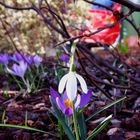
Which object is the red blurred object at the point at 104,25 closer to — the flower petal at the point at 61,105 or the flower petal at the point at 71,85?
the flower petal at the point at 61,105

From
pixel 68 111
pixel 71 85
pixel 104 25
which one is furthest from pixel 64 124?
pixel 104 25

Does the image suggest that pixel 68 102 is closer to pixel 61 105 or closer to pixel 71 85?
pixel 61 105

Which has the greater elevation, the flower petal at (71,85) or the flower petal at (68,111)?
the flower petal at (71,85)

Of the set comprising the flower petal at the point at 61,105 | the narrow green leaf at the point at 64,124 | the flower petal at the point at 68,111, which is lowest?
the narrow green leaf at the point at 64,124

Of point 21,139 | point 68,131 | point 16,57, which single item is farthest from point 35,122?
point 16,57

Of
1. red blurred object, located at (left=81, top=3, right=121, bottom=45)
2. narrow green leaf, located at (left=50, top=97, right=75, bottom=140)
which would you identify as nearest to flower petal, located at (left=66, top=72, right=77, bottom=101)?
narrow green leaf, located at (left=50, top=97, right=75, bottom=140)

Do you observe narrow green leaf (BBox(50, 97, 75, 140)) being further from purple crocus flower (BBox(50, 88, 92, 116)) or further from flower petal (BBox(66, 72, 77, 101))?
flower petal (BBox(66, 72, 77, 101))

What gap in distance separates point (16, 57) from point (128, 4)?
1.64 meters

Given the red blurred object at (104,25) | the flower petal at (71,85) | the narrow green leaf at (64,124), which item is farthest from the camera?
the red blurred object at (104,25)

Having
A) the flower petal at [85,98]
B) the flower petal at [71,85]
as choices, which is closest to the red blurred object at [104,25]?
the flower petal at [85,98]

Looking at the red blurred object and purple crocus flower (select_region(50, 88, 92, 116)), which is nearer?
purple crocus flower (select_region(50, 88, 92, 116))

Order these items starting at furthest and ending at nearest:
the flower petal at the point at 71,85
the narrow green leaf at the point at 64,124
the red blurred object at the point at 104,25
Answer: the red blurred object at the point at 104,25
the narrow green leaf at the point at 64,124
the flower petal at the point at 71,85

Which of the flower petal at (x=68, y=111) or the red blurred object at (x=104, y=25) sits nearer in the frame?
the flower petal at (x=68, y=111)

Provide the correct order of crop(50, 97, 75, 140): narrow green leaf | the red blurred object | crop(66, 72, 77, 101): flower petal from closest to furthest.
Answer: crop(66, 72, 77, 101): flower petal → crop(50, 97, 75, 140): narrow green leaf → the red blurred object
